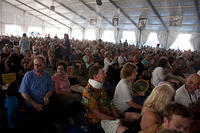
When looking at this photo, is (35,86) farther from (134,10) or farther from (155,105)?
(134,10)

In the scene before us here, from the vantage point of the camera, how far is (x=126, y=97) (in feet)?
8.04

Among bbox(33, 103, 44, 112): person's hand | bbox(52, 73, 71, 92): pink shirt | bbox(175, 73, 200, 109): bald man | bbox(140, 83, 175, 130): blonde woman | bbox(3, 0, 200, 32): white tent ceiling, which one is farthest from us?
bbox(3, 0, 200, 32): white tent ceiling

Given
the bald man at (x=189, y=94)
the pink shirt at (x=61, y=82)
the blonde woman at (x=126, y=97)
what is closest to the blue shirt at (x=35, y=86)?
the pink shirt at (x=61, y=82)

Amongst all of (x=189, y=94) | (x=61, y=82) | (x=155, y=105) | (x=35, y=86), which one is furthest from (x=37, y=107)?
(x=189, y=94)

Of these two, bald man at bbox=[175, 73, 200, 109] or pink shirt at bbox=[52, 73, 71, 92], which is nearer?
Result: bald man at bbox=[175, 73, 200, 109]

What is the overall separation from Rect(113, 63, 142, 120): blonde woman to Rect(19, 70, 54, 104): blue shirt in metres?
1.18

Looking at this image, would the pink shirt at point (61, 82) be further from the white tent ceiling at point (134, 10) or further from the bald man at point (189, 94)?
the white tent ceiling at point (134, 10)

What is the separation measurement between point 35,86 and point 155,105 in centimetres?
180

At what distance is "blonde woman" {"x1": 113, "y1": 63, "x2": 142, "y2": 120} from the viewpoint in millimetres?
2436

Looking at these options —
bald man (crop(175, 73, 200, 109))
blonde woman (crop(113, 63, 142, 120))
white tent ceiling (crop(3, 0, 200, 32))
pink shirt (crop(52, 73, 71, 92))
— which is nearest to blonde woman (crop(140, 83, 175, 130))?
blonde woman (crop(113, 63, 142, 120))

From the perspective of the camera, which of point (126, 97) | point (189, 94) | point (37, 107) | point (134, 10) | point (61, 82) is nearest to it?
point (37, 107)

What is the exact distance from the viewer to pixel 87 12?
18.7 metres

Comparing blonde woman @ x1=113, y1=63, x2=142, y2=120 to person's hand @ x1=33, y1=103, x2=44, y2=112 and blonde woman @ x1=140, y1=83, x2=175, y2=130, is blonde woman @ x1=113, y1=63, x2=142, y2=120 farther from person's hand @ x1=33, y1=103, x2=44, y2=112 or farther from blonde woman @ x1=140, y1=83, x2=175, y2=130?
person's hand @ x1=33, y1=103, x2=44, y2=112

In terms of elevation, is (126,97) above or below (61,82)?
below
